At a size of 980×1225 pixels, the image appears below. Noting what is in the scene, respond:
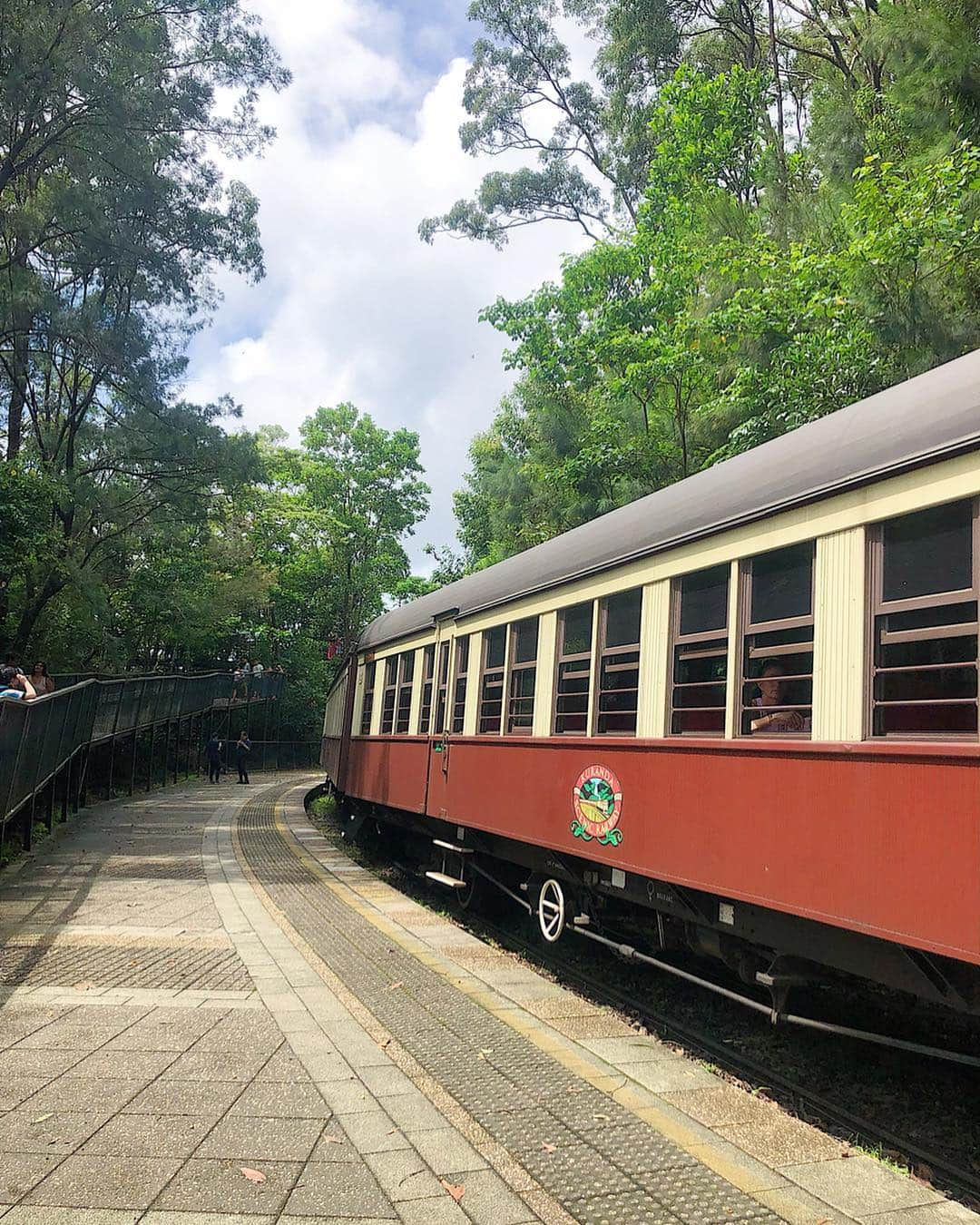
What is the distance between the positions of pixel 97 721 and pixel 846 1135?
1463 cm

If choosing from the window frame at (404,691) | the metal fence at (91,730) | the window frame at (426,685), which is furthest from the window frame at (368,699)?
the metal fence at (91,730)

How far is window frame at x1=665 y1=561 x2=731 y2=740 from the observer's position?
16.2 ft

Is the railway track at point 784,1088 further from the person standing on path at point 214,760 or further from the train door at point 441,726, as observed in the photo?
the person standing on path at point 214,760

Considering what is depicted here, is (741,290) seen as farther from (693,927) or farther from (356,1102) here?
(356,1102)

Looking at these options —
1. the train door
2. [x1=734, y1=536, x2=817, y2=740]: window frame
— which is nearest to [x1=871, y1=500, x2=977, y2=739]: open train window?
[x1=734, y1=536, x2=817, y2=740]: window frame

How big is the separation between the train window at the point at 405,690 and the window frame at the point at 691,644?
18.6 feet

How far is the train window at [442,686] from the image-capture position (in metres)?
9.38

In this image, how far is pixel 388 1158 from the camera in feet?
11.4

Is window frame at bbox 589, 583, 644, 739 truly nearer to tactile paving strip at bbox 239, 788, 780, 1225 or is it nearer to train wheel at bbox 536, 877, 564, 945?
train wheel at bbox 536, 877, 564, 945

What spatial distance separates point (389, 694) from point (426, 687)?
184cm

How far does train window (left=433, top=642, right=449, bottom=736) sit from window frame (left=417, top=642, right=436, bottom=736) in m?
0.20

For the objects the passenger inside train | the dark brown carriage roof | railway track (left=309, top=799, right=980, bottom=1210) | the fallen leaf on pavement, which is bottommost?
railway track (left=309, top=799, right=980, bottom=1210)

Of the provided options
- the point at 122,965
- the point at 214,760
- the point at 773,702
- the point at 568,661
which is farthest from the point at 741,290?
the point at 214,760

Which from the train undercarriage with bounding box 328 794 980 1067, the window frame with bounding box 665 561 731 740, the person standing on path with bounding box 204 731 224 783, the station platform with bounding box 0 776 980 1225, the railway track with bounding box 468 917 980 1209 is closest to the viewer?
the station platform with bounding box 0 776 980 1225
